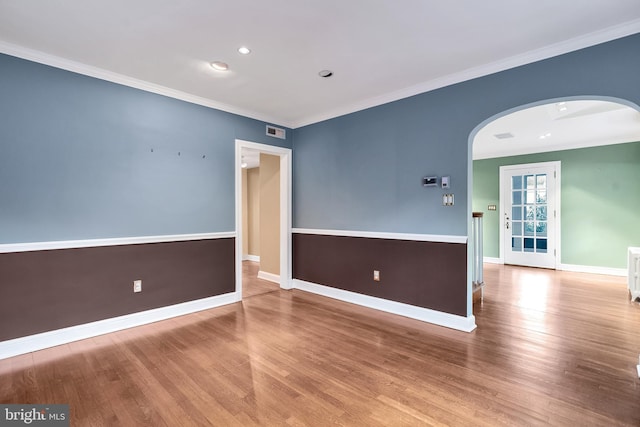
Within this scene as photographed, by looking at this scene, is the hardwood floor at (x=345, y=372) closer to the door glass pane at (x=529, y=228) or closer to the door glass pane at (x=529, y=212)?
the door glass pane at (x=529, y=228)

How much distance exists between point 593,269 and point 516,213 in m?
1.74

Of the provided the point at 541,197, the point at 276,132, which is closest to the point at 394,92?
the point at 276,132

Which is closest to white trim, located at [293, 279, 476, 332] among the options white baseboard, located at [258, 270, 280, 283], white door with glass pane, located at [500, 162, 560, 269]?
white baseboard, located at [258, 270, 280, 283]

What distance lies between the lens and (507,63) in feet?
9.59

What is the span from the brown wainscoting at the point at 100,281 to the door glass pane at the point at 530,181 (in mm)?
6664

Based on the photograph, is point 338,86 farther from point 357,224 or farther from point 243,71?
point 357,224

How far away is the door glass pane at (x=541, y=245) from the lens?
655 cm

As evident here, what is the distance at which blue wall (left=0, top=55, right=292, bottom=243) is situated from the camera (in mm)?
2699

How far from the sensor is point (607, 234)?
5.88 m

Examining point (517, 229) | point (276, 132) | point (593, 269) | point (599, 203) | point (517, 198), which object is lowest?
point (593, 269)

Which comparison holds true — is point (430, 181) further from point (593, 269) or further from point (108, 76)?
point (593, 269)

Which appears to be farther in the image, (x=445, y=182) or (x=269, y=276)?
(x=269, y=276)

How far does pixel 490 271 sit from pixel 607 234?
226 centimetres

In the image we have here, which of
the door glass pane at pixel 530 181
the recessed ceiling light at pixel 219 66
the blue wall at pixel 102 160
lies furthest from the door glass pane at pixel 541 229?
the recessed ceiling light at pixel 219 66
